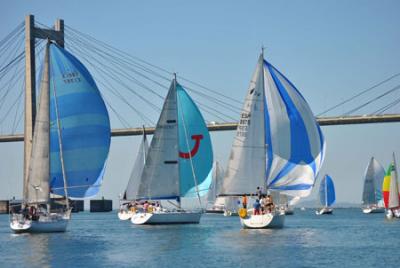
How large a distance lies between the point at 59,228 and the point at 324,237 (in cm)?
829

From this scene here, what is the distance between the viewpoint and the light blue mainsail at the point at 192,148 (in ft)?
119

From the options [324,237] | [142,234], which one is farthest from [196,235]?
[324,237]

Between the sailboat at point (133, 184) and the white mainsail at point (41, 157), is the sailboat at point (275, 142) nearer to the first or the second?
the white mainsail at point (41, 157)

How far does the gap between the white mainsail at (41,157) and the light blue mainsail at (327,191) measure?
1667 inches

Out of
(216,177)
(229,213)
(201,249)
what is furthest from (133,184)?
(201,249)

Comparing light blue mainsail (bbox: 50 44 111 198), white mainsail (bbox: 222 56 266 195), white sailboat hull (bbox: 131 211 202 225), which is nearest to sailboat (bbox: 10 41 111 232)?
light blue mainsail (bbox: 50 44 111 198)

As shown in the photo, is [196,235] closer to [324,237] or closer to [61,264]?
[324,237]

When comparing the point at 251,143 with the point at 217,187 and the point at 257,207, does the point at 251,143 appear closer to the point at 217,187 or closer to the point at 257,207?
the point at 257,207

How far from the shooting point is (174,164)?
117 feet

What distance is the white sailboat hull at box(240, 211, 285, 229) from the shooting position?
29.9 meters

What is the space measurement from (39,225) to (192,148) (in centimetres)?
889

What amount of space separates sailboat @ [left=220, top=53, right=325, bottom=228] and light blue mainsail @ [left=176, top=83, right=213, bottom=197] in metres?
5.83

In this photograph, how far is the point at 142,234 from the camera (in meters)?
31.3

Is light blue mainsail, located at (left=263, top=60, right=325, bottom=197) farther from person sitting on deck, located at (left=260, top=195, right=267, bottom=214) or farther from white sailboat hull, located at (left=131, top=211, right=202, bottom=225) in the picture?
white sailboat hull, located at (left=131, top=211, right=202, bottom=225)
